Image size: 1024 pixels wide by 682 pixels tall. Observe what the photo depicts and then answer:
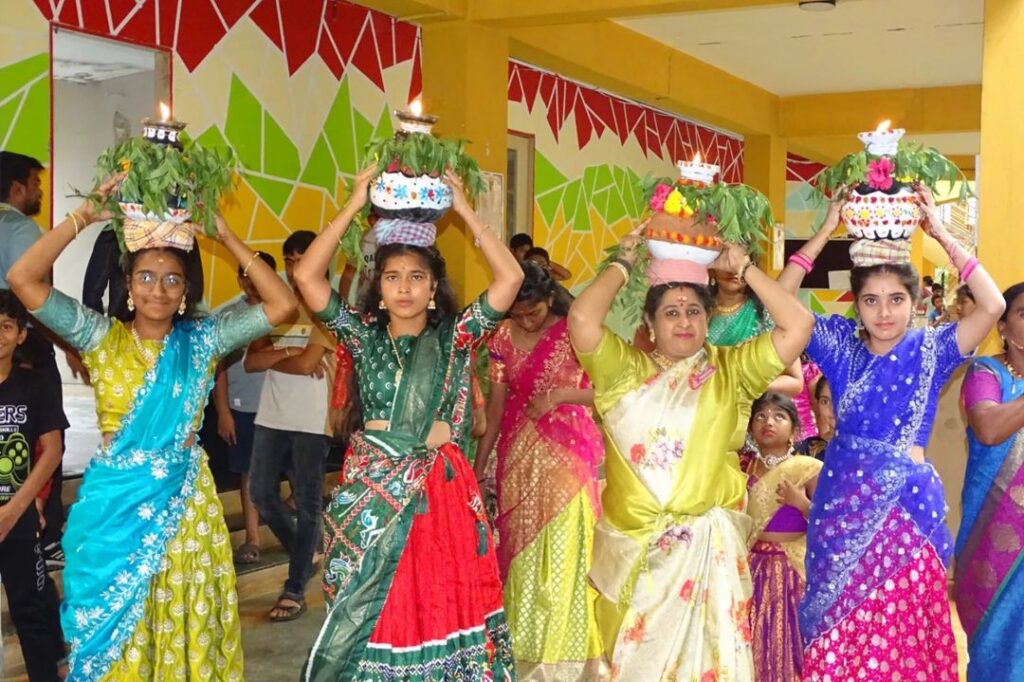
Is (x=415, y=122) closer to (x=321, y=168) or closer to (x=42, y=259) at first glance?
(x=42, y=259)

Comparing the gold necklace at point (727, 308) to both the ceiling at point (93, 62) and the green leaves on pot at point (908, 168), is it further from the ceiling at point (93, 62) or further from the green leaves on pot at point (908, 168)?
the ceiling at point (93, 62)

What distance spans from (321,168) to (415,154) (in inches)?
182

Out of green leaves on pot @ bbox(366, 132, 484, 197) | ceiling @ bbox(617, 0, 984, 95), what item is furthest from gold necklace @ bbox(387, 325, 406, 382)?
ceiling @ bbox(617, 0, 984, 95)

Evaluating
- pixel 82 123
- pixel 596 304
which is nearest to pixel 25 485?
pixel 596 304

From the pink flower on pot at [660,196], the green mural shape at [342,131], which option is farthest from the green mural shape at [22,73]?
the pink flower on pot at [660,196]

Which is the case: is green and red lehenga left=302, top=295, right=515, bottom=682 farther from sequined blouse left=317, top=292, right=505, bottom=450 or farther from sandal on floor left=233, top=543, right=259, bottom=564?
sandal on floor left=233, top=543, right=259, bottom=564

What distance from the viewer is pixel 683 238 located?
3.51 meters

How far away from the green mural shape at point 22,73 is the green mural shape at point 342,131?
89.2 inches

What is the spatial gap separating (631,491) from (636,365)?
383 mm

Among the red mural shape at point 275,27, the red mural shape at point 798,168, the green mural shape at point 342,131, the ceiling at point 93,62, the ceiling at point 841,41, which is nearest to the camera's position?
the red mural shape at point 275,27

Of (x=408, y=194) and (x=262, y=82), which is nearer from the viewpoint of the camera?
(x=408, y=194)

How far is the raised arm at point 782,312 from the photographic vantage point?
137 inches

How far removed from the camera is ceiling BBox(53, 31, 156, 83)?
9461mm

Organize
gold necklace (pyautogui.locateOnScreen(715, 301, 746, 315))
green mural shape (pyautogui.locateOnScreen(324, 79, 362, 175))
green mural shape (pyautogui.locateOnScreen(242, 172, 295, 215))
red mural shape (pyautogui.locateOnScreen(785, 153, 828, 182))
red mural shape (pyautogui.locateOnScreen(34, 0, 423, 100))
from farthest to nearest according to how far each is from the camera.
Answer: red mural shape (pyautogui.locateOnScreen(785, 153, 828, 182)) → green mural shape (pyautogui.locateOnScreen(324, 79, 362, 175)) → green mural shape (pyautogui.locateOnScreen(242, 172, 295, 215)) → red mural shape (pyautogui.locateOnScreen(34, 0, 423, 100)) → gold necklace (pyautogui.locateOnScreen(715, 301, 746, 315))
